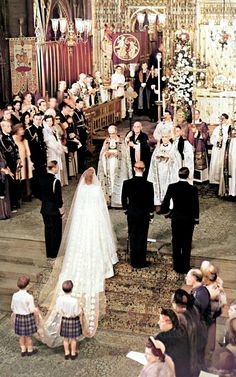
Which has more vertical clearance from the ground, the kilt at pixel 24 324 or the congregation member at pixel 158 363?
the congregation member at pixel 158 363

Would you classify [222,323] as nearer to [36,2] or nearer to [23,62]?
[23,62]

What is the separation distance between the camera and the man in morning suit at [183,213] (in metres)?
10.4

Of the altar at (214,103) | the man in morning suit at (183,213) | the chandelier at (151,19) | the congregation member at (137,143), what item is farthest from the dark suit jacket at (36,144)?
the chandelier at (151,19)

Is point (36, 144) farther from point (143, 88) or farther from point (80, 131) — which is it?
point (143, 88)

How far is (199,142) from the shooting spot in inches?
561

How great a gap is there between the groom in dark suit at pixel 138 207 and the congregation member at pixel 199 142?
137 inches

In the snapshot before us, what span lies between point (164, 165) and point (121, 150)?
2.67 ft

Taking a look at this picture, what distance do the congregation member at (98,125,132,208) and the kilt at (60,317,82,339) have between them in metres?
4.17

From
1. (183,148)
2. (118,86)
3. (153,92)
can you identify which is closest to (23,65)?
(118,86)

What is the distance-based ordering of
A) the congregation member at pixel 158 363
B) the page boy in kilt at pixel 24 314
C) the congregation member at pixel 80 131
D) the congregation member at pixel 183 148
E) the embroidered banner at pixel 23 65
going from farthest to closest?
the embroidered banner at pixel 23 65 < the congregation member at pixel 80 131 < the congregation member at pixel 183 148 < the page boy in kilt at pixel 24 314 < the congregation member at pixel 158 363

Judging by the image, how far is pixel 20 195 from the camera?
13.4 metres

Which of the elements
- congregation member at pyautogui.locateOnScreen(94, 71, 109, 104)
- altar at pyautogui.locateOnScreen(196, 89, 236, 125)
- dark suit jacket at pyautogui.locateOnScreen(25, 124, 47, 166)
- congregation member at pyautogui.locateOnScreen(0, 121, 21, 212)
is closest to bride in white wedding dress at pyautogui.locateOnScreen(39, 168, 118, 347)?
congregation member at pyautogui.locateOnScreen(0, 121, 21, 212)

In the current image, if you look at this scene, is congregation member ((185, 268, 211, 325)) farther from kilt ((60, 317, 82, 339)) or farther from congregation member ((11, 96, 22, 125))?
congregation member ((11, 96, 22, 125))

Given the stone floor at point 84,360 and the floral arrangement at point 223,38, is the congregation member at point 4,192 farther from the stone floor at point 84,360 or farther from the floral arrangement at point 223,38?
the floral arrangement at point 223,38
